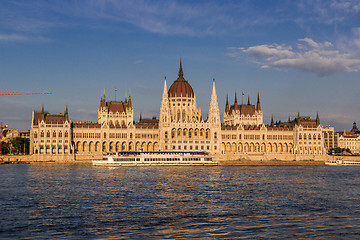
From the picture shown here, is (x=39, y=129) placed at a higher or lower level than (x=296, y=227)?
higher

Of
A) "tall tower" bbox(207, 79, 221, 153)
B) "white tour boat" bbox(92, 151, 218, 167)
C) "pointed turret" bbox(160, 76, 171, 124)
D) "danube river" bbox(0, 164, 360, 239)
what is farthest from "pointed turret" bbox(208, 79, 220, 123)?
"danube river" bbox(0, 164, 360, 239)

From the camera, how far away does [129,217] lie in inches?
1731

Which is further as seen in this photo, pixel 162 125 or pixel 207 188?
pixel 162 125

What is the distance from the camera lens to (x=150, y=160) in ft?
480

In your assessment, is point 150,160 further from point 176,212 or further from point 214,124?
point 176,212

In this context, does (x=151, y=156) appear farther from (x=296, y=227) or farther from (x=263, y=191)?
(x=296, y=227)

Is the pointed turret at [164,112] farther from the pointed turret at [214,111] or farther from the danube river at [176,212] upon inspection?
the danube river at [176,212]

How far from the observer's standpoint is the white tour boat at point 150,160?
141375 mm

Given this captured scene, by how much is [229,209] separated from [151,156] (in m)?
97.9

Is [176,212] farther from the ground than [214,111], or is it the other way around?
[214,111]

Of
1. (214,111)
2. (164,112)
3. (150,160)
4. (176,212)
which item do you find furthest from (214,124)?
(176,212)

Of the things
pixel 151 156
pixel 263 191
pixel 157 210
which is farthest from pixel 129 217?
pixel 151 156

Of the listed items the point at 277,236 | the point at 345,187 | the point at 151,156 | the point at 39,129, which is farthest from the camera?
the point at 39,129

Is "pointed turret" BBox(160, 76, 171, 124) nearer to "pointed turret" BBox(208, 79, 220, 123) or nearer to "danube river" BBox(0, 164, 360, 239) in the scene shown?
"pointed turret" BBox(208, 79, 220, 123)
